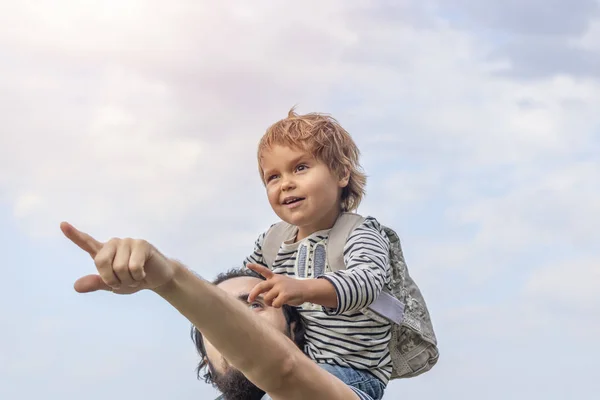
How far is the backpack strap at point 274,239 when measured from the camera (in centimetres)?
551

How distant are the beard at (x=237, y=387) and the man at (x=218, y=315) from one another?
3.15 ft

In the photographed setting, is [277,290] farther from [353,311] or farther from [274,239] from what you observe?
[274,239]

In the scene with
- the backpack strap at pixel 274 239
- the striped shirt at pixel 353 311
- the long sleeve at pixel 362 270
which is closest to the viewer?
the long sleeve at pixel 362 270

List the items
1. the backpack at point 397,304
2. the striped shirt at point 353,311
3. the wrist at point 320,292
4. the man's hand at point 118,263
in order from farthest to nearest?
1. the backpack at point 397,304
2. the striped shirt at point 353,311
3. the wrist at point 320,292
4. the man's hand at point 118,263

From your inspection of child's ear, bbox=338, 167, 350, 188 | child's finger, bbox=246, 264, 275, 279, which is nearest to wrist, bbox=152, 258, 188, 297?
child's finger, bbox=246, 264, 275, 279

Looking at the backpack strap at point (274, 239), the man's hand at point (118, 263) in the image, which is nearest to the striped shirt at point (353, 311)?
the backpack strap at point (274, 239)

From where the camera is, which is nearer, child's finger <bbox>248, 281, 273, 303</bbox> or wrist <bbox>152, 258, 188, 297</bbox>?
wrist <bbox>152, 258, 188, 297</bbox>

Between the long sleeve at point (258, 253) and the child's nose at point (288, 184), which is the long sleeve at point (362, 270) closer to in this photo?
the child's nose at point (288, 184)

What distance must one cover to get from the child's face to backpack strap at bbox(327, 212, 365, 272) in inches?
4.8

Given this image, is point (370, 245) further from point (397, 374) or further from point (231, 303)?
point (231, 303)

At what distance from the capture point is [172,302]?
11.5 feet

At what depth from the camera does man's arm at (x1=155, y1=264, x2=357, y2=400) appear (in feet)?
11.5

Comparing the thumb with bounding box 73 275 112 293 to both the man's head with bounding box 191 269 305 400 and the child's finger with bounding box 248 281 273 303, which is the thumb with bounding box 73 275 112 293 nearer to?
the child's finger with bounding box 248 281 273 303

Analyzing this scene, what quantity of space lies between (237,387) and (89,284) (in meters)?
2.49
